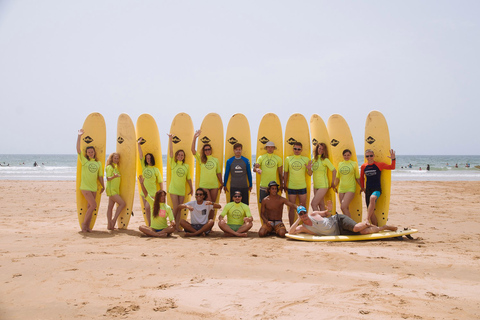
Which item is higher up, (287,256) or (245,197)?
(245,197)

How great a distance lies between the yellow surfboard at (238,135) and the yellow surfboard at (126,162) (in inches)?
64.7

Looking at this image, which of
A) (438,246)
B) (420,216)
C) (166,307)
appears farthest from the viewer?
(420,216)

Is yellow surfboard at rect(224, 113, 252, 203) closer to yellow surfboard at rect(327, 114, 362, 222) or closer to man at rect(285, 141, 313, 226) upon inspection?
man at rect(285, 141, 313, 226)

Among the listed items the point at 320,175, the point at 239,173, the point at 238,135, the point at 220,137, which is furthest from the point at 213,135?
the point at 320,175

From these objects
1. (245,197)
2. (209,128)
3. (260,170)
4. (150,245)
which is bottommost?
(150,245)

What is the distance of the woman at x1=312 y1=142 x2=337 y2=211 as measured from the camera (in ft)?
19.4

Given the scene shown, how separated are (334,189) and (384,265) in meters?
2.20

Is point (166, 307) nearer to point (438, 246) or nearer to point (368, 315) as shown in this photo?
point (368, 315)

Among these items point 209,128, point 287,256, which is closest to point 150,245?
point 287,256

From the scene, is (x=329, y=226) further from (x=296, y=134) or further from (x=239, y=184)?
(x=296, y=134)

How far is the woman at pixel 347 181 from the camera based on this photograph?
586 centimetres

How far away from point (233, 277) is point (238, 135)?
3.52 metres

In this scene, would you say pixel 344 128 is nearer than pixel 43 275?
No

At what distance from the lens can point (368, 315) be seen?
2.66 meters
